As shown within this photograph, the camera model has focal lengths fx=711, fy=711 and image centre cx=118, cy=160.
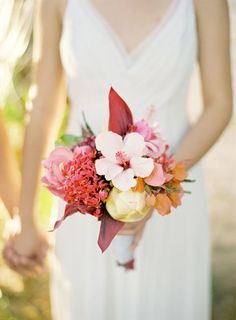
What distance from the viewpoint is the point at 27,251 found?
6.31ft

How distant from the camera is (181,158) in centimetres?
179

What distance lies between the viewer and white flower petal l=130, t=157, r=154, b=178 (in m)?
1.21

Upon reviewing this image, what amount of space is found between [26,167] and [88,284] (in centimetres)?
37

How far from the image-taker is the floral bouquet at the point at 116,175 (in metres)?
1.21

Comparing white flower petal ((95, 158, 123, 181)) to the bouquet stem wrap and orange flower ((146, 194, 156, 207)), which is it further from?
the bouquet stem wrap

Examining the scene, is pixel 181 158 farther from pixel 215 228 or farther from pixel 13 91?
pixel 215 228

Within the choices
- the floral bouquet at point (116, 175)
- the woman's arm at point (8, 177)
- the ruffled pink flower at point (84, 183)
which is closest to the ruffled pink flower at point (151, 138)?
the floral bouquet at point (116, 175)

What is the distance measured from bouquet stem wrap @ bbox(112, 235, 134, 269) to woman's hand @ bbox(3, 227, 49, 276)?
23cm

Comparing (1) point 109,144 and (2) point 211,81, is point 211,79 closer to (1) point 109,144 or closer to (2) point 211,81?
(2) point 211,81

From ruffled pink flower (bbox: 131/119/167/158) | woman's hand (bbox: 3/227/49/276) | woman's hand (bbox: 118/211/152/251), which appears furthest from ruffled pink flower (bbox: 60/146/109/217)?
woman's hand (bbox: 3/227/49/276)

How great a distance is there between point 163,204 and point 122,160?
130 mm

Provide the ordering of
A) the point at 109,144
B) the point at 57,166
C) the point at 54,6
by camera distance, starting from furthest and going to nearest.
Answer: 1. the point at 54,6
2. the point at 57,166
3. the point at 109,144

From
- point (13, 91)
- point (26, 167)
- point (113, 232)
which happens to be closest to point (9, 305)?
point (13, 91)

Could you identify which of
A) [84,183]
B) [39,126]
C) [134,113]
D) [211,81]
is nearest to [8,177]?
[39,126]
